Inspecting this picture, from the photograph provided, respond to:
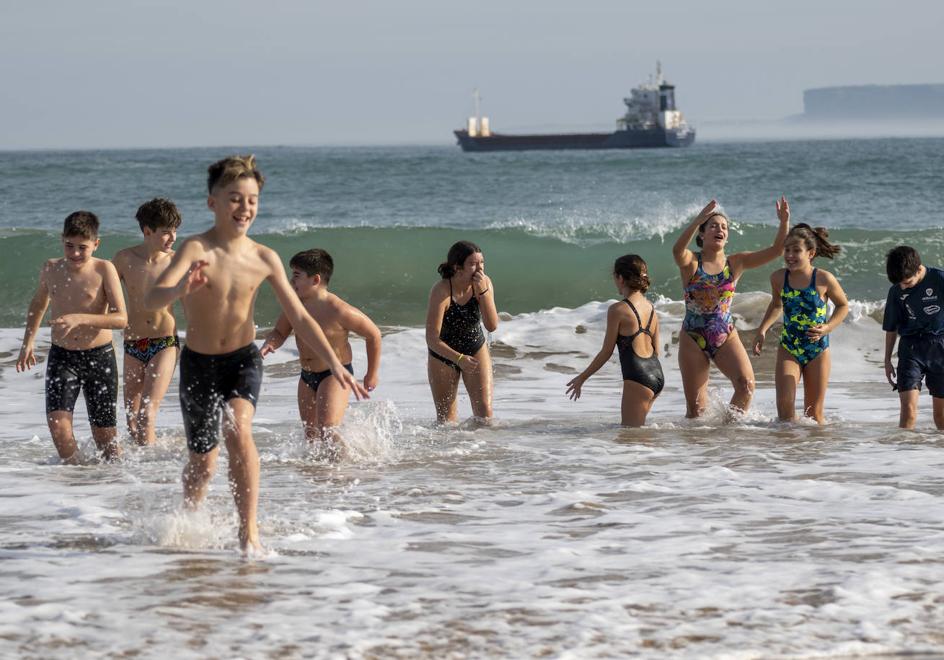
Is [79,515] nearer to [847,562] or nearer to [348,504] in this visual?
[348,504]

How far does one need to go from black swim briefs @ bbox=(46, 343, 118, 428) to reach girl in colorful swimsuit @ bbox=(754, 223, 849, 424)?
4424 mm

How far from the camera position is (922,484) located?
273 inches

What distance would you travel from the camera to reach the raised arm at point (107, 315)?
729 cm

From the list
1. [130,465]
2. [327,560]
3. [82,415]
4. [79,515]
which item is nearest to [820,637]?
[327,560]

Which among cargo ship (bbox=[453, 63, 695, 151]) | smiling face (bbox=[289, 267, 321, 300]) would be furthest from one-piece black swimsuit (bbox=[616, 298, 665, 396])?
cargo ship (bbox=[453, 63, 695, 151])

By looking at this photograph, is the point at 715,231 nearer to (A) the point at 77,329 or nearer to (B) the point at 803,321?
(B) the point at 803,321

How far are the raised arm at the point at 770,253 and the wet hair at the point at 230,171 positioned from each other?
4.57m

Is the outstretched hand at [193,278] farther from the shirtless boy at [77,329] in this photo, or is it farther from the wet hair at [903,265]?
the wet hair at [903,265]

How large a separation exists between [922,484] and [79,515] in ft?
14.8

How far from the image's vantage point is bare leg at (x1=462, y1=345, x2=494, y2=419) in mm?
9086

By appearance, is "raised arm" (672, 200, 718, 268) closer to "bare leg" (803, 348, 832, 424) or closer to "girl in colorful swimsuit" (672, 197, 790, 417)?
"girl in colorful swimsuit" (672, 197, 790, 417)

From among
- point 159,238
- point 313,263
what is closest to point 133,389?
point 159,238

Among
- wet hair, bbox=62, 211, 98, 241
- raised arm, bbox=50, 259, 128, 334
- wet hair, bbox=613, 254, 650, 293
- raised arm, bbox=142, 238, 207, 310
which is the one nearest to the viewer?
raised arm, bbox=142, 238, 207, 310

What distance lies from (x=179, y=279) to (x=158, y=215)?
2918 mm
